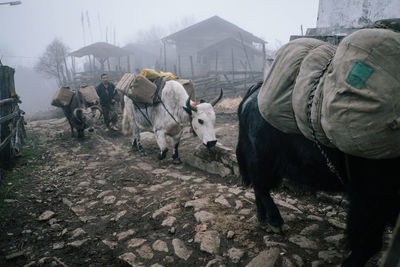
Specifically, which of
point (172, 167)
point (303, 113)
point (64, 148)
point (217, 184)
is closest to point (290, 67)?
point (303, 113)

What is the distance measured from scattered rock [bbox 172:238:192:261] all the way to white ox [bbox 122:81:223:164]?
194 cm

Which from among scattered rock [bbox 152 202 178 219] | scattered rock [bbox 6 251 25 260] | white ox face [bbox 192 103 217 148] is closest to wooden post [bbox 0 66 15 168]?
scattered rock [bbox 6 251 25 260]

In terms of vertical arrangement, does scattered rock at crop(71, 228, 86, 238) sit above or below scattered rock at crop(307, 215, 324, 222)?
below

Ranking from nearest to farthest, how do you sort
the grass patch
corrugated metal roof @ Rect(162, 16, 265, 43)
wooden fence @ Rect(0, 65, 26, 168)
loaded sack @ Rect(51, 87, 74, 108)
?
the grass patch, wooden fence @ Rect(0, 65, 26, 168), loaded sack @ Rect(51, 87, 74, 108), corrugated metal roof @ Rect(162, 16, 265, 43)

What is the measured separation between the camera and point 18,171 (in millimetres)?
4527

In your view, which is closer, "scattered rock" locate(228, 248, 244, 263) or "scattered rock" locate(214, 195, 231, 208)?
"scattered rock" locate(228, 248, 244, 263)

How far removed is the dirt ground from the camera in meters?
2.19

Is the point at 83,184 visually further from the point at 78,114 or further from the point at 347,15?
the point at 347,15

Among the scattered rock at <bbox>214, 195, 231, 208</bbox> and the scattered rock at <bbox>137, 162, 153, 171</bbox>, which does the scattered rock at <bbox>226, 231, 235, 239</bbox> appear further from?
the scattered rock at <bbox>137, 162, 153, 171</bbox>

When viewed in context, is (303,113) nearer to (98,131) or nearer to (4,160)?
(4,160)

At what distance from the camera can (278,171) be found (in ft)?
7.20

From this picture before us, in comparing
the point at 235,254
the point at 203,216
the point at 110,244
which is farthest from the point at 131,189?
the point at 235,254

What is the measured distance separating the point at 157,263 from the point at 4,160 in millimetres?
4166

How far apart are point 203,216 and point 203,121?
188cm
